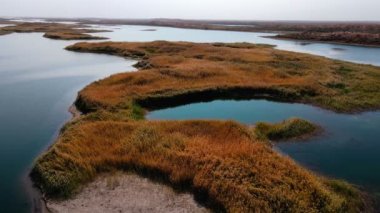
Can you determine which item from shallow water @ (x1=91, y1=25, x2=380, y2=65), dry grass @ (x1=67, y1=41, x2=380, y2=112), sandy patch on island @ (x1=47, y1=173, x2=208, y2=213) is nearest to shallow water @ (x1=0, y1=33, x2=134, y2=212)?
sandy patch on island @ (x1=47, y1=173, x2=208, y2=213)

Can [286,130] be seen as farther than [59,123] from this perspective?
No

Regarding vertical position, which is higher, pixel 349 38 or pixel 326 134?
pixel 349 38

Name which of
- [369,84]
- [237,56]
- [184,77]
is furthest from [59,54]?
[369,84]

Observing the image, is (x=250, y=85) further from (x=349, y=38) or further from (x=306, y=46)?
(x=349, y=38)

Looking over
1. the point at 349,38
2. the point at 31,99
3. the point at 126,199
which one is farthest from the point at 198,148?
the point at 349,38

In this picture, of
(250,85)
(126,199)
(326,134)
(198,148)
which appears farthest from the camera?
(250,85)

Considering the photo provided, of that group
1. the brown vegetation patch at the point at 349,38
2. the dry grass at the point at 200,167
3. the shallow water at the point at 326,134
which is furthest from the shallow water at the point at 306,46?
the dry grass at the point at 200,167
